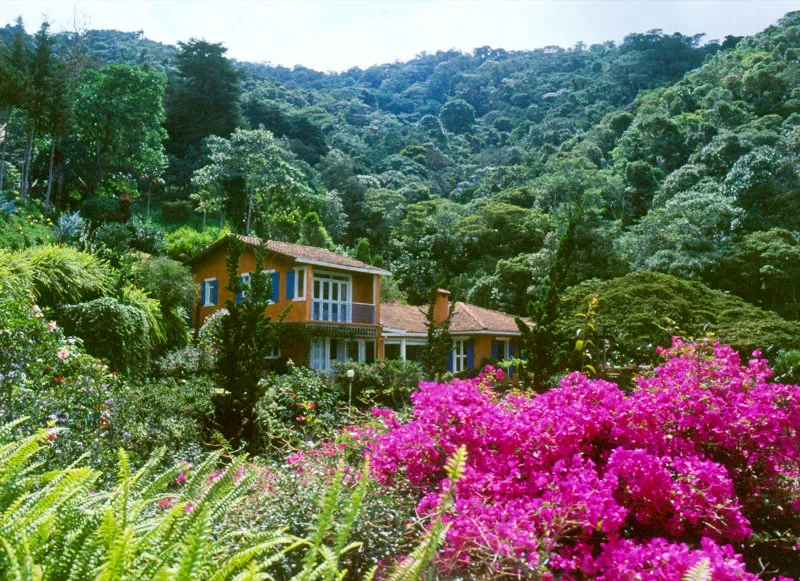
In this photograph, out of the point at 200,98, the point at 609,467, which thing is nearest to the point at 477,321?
the point at 609,467

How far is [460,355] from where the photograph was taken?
2888cm

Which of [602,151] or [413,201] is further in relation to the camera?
[602,151]

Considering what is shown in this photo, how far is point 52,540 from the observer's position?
1.62 metres

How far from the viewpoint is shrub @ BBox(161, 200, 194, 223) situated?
40.4m

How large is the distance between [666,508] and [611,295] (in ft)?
55.0

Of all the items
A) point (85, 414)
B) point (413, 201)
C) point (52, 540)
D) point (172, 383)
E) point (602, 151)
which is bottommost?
point (172, 383)

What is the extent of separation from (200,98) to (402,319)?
29515 mm

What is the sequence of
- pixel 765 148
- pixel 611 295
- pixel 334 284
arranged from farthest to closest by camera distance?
pixel 765 148 → pixel 334 284 → pixel 611 295

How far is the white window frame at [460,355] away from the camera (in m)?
28.6

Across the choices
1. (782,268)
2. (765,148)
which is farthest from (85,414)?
(765,148)

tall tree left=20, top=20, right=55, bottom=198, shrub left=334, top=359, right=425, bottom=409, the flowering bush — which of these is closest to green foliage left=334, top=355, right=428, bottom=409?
shrub left=334, top=359, right=425, bottom=409

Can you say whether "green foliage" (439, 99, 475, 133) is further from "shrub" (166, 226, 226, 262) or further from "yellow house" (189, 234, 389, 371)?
"yellow house" (189, 234, 389, 371)

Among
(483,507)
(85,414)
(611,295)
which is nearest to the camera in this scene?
(483,507)

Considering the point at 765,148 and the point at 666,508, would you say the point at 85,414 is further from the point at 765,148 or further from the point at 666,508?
the point at 765,148
